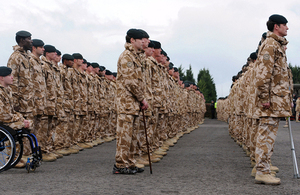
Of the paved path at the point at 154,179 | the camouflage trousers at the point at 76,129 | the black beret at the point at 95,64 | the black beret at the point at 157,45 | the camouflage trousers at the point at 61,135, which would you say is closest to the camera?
the paved path at the point at 154,179

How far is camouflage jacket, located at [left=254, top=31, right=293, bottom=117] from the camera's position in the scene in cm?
555

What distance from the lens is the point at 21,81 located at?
24.5ft

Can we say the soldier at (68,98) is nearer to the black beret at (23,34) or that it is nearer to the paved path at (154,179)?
the paved path at (154,179)

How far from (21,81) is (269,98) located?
4535 millimetres

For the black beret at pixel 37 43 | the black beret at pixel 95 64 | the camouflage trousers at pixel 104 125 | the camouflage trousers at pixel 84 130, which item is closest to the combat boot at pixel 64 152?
the camouflage trousers at pixel 84 130

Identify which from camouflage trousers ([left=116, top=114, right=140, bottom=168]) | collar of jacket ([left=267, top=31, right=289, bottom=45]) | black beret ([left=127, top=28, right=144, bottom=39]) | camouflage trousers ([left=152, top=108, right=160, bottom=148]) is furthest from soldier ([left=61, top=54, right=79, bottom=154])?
collar of jacket ([left=267, top=31, right=289, bottom=45])

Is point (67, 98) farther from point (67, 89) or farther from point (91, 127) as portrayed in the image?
point (91, 127)

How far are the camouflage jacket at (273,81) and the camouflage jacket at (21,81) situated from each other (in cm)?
425

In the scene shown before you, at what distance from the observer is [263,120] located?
18.5ft

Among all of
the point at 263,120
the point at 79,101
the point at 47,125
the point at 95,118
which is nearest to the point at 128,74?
the point at 263,120

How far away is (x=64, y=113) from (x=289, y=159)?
17.6 ft

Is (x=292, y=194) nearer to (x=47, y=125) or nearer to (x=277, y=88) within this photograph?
(x=277, y=88)

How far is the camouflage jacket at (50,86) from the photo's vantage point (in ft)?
27.9

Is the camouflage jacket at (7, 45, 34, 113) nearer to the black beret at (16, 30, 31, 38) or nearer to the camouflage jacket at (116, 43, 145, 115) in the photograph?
the black beret at (16, 30, 31, 38)
